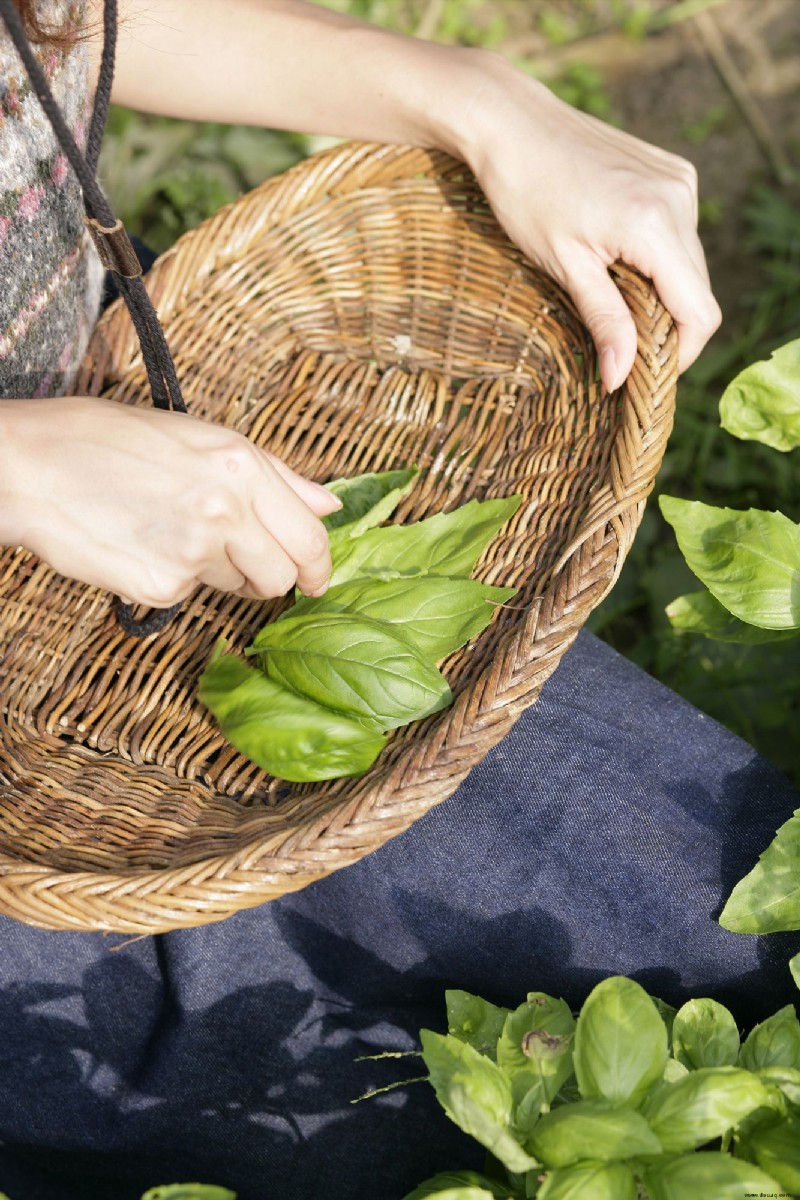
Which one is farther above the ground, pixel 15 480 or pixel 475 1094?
pixel 15 480

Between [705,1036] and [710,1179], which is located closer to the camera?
[710,1179]

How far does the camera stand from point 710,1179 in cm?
53

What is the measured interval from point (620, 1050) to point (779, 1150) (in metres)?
0.10

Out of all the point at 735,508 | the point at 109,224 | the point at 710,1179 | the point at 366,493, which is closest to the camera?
the point at 710,1179

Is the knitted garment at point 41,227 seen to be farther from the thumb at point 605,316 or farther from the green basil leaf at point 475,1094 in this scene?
the green basil leaf at point 475,1094

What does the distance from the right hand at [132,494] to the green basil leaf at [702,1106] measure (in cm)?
41

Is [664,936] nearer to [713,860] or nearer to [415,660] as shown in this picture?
[713,860]

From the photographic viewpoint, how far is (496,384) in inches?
40.2

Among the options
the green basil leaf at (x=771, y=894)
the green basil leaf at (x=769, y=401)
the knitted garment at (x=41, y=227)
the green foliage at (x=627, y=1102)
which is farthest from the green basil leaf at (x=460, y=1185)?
the knitted garment at (x=41, y=227)

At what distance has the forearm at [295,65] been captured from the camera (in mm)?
958

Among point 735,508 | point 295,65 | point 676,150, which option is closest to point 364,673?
point 295,65

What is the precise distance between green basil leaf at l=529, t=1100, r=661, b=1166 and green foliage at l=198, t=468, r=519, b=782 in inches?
10.3

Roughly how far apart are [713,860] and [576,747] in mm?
129

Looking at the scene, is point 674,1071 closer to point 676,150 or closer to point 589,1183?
point 589,1183
